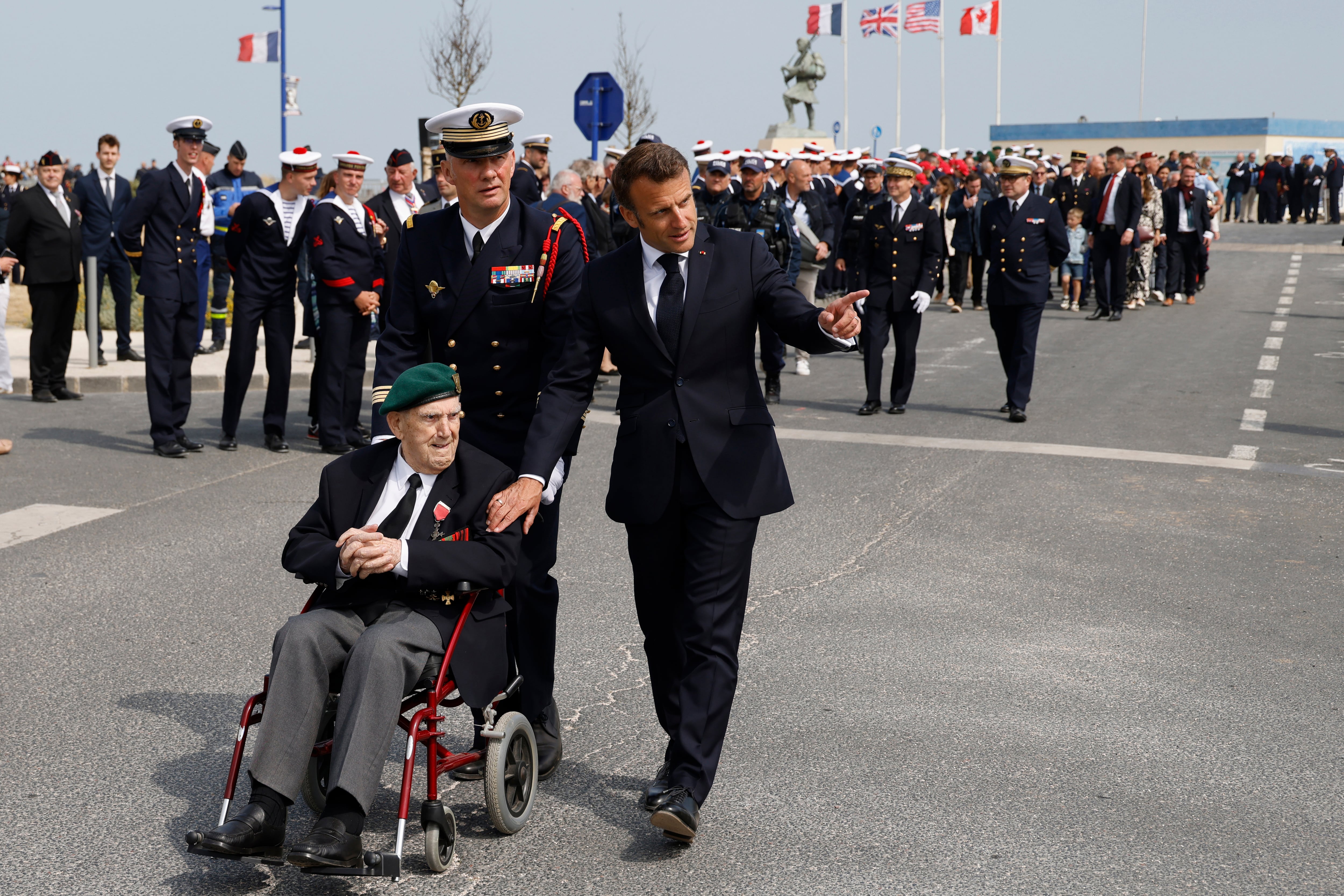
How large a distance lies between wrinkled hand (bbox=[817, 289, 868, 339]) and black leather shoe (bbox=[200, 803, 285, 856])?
1.95 m

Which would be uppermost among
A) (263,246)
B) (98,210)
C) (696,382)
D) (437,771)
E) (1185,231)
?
(1185,231)

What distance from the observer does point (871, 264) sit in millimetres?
12078

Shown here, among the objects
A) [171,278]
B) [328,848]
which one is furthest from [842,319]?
[171,278]

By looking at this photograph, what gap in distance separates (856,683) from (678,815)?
1.72 metres

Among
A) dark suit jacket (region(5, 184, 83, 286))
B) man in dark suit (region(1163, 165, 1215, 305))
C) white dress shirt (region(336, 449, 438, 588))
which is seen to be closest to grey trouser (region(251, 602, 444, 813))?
white dress shirt (region(336, 449, 438, 588))

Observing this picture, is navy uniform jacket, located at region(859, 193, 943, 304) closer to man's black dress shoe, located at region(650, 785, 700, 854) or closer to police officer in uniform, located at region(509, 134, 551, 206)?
police officer in uniform, located at region(509, 134, 551, 206)

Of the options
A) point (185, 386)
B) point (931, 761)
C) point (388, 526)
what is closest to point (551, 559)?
point (388, 526)

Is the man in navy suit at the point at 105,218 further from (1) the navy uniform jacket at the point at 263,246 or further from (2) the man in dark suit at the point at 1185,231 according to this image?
(2) the man in dark suit at the point at 1185,231

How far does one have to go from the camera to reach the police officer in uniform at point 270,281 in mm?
10188

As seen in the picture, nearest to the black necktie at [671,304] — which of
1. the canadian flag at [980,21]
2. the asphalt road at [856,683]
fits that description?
the asphalt road at [856,683]

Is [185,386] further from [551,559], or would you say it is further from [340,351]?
[551,559]

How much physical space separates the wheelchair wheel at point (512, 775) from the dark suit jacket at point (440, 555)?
14 centimetres

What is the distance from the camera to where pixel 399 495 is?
407 cm

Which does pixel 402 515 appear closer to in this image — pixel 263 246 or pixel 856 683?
pixel 856 683
